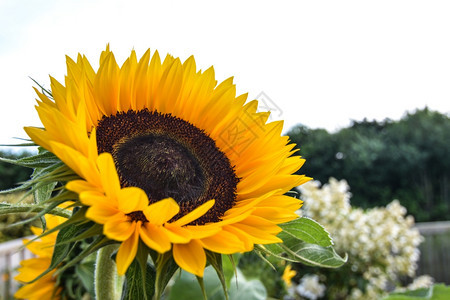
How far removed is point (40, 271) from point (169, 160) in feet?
0.99

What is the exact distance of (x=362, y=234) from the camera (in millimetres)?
4059

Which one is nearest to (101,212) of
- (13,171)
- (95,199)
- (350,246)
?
(95,199)

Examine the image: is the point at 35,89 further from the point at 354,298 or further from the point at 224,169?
the point at 354,298

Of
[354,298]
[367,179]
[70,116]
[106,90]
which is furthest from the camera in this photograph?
[367,179]

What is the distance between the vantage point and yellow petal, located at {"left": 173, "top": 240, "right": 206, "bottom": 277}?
0.49 meters

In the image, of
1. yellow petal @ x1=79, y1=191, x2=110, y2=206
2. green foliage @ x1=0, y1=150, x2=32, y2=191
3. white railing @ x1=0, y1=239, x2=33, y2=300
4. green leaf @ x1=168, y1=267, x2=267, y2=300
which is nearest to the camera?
yellow petal @ x1=79, y1=191, x2=110, y2=206

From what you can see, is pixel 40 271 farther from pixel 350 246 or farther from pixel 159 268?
pixel 350 246

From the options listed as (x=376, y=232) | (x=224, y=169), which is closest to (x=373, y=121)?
(x=376, y=232)

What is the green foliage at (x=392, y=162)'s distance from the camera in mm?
14188

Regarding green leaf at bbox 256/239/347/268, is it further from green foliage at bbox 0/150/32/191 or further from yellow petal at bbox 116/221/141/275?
green foliage at bbox 0/150/32/191

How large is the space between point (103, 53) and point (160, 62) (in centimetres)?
9

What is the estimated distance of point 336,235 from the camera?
3986mm

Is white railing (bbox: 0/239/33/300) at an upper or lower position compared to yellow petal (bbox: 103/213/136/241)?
lower

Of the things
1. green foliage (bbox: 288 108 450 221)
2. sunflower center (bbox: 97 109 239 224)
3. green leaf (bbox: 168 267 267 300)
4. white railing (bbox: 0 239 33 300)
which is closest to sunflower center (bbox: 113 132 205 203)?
sunflower center (bbox: 97 109 239 224)
